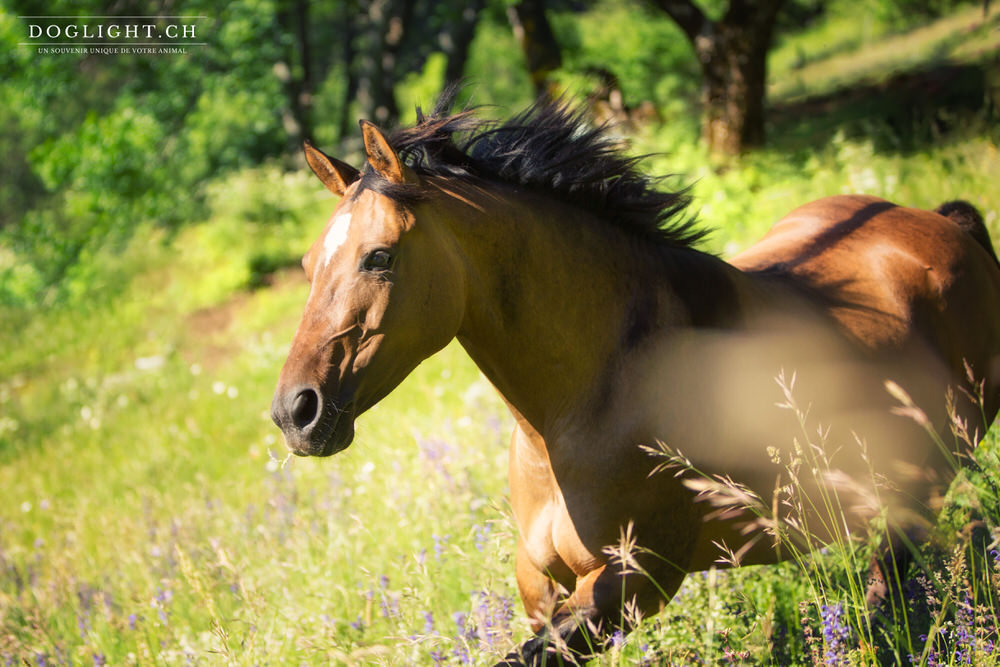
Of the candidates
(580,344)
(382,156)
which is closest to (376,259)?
(382,156)

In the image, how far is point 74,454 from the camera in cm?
871

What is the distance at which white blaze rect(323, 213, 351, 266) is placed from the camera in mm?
2127

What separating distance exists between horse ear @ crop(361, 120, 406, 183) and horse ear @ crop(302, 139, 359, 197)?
6.3 inches

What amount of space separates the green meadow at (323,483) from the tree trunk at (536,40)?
1930 mm

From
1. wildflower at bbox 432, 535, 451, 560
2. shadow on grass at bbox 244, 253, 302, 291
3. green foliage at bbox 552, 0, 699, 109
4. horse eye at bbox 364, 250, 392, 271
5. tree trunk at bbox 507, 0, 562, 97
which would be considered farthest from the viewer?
shadow on grass at bbox 244, 253, 302, 291

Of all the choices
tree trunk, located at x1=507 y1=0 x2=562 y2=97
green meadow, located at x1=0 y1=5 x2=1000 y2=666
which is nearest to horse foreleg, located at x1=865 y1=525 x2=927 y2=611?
green meadow, located at x1=0 y1=5 x2=1000 y2=666

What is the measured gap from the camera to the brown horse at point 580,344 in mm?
2117

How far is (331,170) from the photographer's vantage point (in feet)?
7.95

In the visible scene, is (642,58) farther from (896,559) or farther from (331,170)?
(331,170)

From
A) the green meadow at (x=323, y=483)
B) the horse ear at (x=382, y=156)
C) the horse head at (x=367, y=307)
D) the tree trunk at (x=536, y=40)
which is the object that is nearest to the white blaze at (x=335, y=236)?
the horse head at (x=367, y=307)

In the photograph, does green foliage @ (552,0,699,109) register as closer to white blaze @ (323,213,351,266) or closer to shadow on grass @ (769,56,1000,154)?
shadow on grass @ (769,56,1000,154)

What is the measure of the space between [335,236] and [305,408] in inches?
18.6

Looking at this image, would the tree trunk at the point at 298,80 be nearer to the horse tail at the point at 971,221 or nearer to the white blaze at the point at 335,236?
the horse tail at the point at 971,221

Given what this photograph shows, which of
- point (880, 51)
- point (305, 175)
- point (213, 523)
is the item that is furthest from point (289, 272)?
A: point (880, 51)
